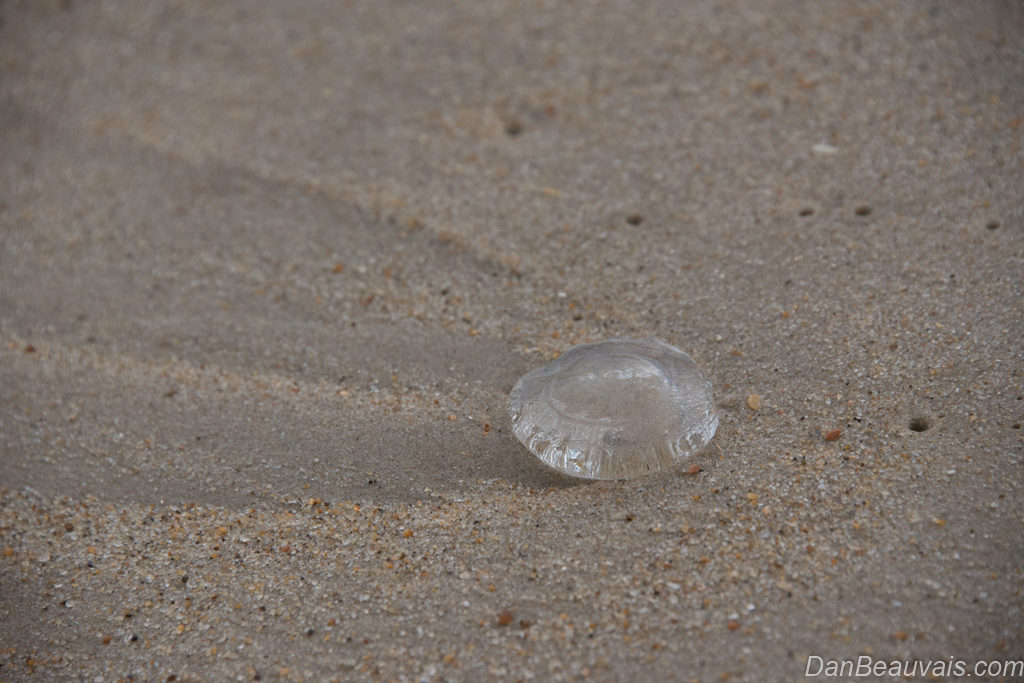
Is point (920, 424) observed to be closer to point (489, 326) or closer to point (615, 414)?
point (615, 414)

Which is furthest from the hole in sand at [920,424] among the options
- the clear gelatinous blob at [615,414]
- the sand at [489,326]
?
the clear gelatinous blob at [615,414]

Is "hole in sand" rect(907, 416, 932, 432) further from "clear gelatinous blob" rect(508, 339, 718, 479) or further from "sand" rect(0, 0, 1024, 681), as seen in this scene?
"clear gelatinous blob" rect(508, 339, 718, 479)

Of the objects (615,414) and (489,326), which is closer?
(615,414)

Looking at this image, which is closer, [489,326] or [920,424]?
[920,424]

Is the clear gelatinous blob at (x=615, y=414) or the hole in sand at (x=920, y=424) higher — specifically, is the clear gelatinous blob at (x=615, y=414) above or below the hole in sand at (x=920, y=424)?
below

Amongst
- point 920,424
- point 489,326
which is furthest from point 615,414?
point 920,424

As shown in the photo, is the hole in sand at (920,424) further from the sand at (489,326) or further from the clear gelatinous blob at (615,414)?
the clear gelatinous blob at (615,414)
